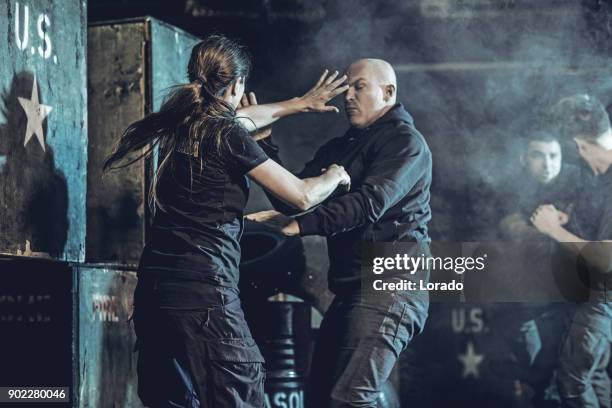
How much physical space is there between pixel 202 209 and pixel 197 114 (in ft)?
1.14

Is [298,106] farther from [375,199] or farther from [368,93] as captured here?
[375,199]

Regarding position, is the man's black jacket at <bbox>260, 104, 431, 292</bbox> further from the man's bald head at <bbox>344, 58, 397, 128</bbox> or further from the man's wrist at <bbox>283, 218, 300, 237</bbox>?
the man's bald head at <bbox>344, 58, 397, 128</bbox>

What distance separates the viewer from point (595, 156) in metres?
5.91

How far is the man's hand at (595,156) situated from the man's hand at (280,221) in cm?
258

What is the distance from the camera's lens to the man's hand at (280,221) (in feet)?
12.8

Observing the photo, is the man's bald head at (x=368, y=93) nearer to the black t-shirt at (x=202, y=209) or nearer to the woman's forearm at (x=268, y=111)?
the woman's forearm at (x=268, y=111)

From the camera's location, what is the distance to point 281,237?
549 cm

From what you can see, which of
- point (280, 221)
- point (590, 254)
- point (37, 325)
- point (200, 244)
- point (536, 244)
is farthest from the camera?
point (536, 244)

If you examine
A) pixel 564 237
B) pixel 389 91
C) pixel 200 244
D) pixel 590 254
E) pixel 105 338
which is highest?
pixel 389 91

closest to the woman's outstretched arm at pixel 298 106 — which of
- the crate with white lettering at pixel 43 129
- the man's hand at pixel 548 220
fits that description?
the crate with white lettering at pixel 43 129

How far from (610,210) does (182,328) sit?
3.21m

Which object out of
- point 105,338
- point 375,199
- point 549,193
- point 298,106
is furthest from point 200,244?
point 549,193

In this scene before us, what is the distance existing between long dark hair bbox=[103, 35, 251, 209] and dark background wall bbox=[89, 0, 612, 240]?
2.65m

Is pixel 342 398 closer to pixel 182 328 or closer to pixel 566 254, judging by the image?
pixel 182 328
